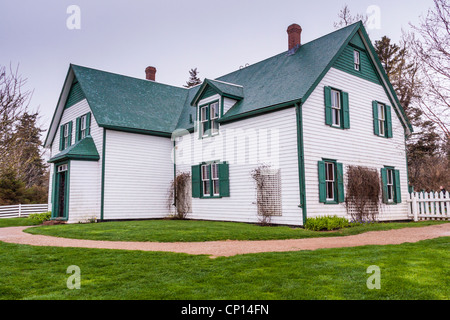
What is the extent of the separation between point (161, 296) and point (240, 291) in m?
0.98

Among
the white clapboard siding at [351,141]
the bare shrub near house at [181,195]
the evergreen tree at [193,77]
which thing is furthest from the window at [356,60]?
the evergreen tree at [193,77]

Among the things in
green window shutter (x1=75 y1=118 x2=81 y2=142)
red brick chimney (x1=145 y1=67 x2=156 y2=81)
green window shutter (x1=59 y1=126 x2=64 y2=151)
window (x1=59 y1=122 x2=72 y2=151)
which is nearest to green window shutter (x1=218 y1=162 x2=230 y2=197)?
green window shutter (x1=75 y1=118 x2=81 y2=142)

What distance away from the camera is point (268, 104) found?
47.4 ft

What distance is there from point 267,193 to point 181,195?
235 inches

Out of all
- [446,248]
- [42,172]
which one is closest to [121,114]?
[446,248]

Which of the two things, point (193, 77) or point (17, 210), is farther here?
point (193, 77)

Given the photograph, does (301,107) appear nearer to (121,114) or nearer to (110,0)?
(110,0)

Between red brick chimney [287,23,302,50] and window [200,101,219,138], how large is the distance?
4964 millimetres

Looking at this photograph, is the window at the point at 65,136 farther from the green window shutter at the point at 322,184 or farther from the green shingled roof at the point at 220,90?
the green window shutter at the point at 322,184

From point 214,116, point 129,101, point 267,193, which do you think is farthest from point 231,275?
point 129,101

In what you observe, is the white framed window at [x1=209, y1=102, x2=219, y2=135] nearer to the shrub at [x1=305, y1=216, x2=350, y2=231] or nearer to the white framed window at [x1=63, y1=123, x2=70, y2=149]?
the shrub at [x1=305, y1=216, x2=350, y2=231]

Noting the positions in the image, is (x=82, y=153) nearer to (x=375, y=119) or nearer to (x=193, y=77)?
(x=375, y=119)

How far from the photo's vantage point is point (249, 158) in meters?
15.1

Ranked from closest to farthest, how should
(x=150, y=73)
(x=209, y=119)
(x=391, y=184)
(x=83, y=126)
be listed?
(x=391, y=184) < (x=209, y=119) < (x=83, y=126) < (x=150, y=73)
